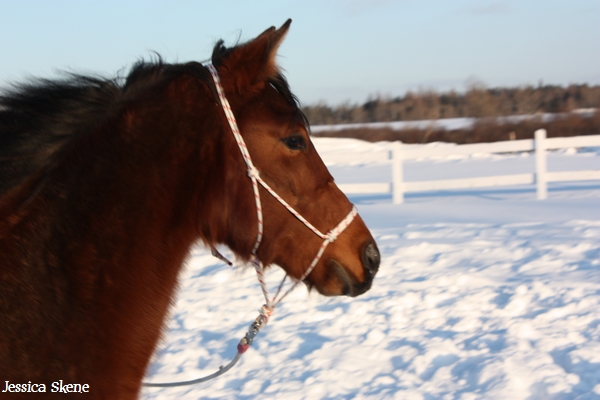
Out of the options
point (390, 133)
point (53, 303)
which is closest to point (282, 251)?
point (53, 303)

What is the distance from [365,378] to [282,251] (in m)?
2.35

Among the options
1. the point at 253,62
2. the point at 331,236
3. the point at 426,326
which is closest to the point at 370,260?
the point at 331,236

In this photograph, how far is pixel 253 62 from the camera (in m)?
1.91

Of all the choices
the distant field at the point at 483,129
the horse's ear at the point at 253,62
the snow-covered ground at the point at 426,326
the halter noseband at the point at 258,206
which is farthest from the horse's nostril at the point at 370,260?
the distant field at the point at 483,129

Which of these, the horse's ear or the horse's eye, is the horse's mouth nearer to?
the horse's eye

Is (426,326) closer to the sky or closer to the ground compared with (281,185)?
closer to the ground

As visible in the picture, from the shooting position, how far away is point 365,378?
4.00 m

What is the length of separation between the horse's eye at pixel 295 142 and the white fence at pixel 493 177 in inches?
382

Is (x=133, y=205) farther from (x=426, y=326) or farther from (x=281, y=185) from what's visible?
(x=426, y=326)

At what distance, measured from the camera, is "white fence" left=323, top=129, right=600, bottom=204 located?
10.8 metres

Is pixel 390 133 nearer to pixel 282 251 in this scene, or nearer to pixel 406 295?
pixel 406 295

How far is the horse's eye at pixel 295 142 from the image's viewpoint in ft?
6.26

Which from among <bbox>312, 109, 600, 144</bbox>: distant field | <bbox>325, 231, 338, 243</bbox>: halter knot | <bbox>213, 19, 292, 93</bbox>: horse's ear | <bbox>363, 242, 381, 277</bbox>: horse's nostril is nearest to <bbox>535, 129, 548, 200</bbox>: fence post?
<bbox>363, 242, 381, 277</bbox>: horse's nostril

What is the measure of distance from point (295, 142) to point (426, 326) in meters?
3.37
